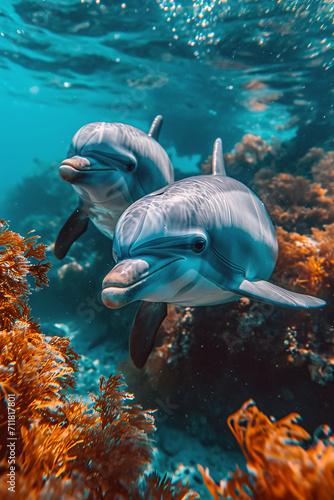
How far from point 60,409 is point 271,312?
2.92 m

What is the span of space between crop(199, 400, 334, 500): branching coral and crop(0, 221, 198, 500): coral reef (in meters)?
0.73

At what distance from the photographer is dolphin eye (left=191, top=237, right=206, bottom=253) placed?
1866 mm

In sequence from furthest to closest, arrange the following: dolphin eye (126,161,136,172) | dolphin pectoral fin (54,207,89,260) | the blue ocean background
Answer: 1. the blue ocean background
2. dolphin pectoral fin (54,207,89,260)
3. dolphin eye (126,161,136,172)

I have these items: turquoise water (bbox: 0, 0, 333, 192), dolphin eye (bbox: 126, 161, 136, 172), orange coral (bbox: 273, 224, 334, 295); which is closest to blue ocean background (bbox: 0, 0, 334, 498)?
turquoise water (bbox: 0, 0, 333, 192)

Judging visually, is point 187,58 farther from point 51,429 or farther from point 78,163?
point 51,429

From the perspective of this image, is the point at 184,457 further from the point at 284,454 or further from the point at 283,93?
the point at 283,93

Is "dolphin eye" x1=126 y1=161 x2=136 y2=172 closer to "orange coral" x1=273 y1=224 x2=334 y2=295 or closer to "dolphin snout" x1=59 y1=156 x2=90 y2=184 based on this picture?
"dolphin snout" x1=59 y1=156 x2=90 y2=184

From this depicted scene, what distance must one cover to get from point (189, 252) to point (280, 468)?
1253 mm

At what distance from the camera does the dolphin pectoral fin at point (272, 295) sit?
216 cm

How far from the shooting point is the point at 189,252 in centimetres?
184

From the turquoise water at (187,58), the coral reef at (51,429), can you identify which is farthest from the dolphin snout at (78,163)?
the turquoise water at (187,58)

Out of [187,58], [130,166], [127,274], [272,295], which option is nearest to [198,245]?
[127,274]

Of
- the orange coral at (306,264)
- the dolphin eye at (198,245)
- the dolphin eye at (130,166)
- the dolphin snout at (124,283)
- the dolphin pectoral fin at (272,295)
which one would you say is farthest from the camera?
the orange coral at (306,264)

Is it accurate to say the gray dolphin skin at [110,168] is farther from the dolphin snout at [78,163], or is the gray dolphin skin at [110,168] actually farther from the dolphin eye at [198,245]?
the dolphin eye at [198,245]
